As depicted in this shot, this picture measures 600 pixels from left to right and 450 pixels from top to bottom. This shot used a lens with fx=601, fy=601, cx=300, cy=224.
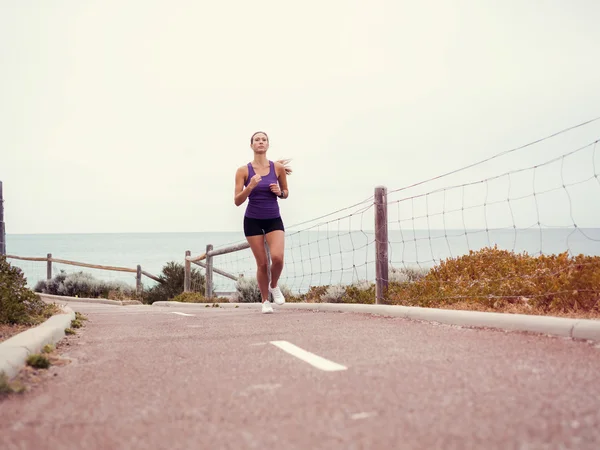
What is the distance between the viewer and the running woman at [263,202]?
25.4ft

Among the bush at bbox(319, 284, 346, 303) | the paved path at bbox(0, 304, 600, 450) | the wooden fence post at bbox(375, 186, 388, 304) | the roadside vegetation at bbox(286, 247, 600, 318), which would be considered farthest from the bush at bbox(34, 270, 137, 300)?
the paved path at bbox(0, 304, 600, 450)

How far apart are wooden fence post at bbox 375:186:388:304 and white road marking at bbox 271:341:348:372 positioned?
3.60m

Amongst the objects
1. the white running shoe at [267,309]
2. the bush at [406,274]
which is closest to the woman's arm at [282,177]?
the white running shoe at [267,309]

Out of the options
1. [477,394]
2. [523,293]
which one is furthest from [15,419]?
[523,293]

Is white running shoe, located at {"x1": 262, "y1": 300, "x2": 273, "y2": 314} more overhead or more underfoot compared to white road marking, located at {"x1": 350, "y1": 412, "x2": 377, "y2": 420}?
more overhead

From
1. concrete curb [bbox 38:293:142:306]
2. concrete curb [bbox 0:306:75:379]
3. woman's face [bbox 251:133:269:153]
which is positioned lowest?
concrete curb [bbox 38:293:142:306]

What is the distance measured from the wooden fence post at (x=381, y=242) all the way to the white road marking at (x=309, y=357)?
11.8 ft

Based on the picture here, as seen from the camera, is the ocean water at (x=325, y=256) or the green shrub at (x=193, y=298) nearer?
the ocean water at (x=325, y=256)

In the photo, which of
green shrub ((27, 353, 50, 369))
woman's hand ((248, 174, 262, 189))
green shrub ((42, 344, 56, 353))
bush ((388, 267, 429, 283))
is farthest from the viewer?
bush ((388, 267, 429, 283))

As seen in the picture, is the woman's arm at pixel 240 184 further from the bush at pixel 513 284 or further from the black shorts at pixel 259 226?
the bush at pixel 513 284

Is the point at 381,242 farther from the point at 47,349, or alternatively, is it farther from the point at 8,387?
the point at 8,387

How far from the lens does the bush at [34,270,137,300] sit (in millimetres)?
20500

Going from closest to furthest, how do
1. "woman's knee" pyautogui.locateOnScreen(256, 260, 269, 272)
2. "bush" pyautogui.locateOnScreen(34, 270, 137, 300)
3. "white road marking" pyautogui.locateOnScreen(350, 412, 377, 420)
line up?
"white road marking" pyautogui.locateOnScreen(350, 412, 377, 420) → "woman's knee" pyautogui.locateOnScreen(256, 260, 269, 272) → "bush" pyautogui.locateOnScreen(34, 270, 137, 300)

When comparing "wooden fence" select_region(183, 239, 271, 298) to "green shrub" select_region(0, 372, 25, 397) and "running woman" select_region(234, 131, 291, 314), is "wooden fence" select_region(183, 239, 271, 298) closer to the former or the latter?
Answer: "running woman" select_region(234, 131, 291, 314)
